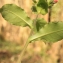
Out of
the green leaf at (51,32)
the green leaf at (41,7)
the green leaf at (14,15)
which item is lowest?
the green leaf at (51,32)

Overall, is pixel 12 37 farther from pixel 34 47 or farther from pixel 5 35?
pixel 34 47

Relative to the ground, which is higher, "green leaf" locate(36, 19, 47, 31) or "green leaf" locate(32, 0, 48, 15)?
"green leaf" locate(32, 0, 48, 15)

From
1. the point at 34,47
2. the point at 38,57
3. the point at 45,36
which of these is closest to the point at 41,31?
the point at 45,36

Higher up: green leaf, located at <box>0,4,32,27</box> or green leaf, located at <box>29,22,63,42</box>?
green leaf, located at <box>0,4,32,27</box>

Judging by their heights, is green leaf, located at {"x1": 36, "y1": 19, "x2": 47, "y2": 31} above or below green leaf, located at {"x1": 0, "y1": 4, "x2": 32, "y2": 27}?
below

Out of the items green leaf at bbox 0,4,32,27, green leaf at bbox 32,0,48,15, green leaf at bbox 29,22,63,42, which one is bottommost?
green leaf at bbox 29,22,63,42
